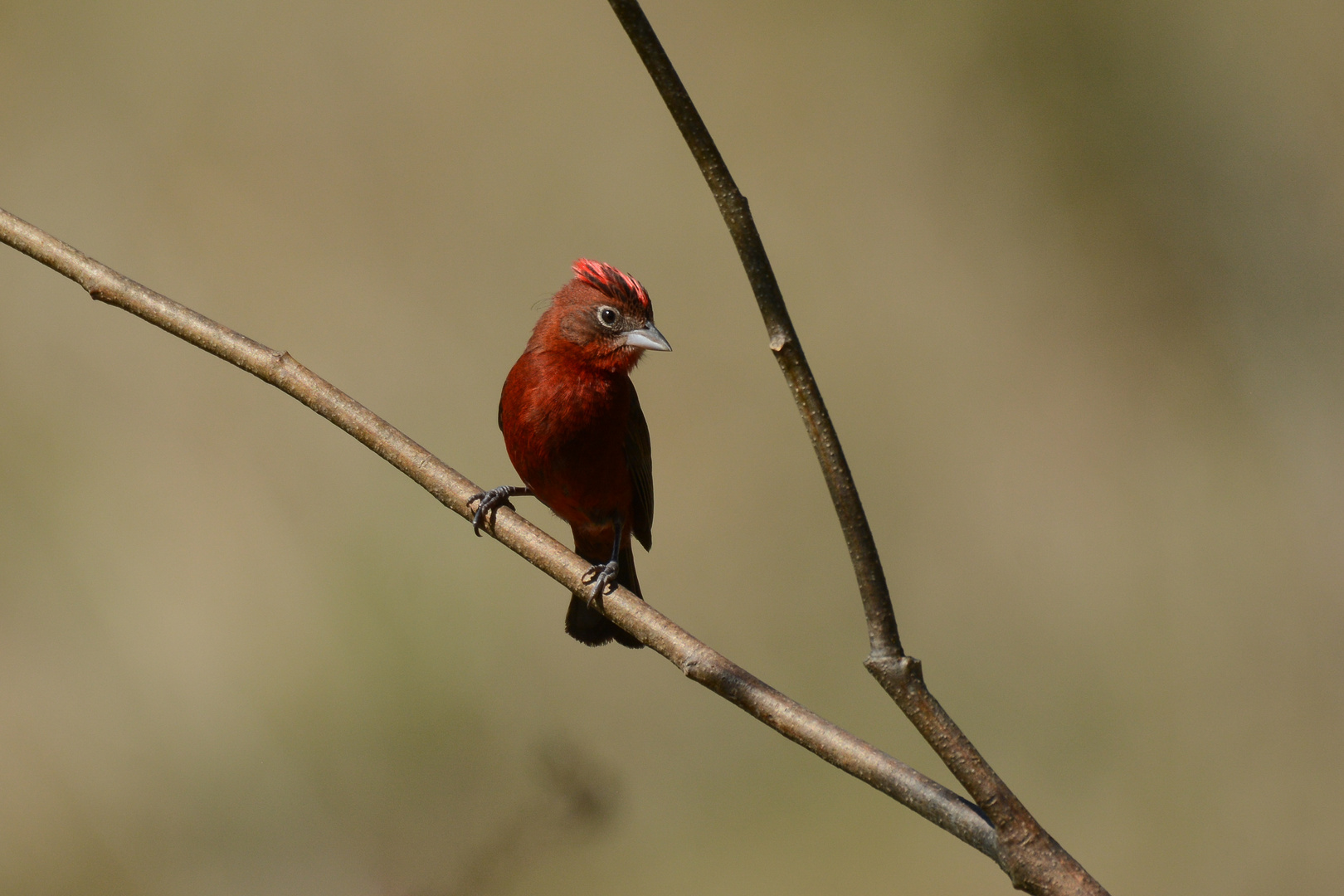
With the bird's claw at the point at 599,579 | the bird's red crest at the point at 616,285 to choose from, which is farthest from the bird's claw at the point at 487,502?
the bird's red crest at the point at 616,285

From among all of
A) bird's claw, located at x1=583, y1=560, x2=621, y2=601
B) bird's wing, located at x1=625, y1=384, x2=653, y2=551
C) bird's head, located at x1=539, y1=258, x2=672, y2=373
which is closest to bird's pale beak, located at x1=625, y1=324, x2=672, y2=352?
bird's head, located at x1=539, y1=258, x2=672, y2=373

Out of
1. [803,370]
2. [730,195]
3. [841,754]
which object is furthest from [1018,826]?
[730,195]

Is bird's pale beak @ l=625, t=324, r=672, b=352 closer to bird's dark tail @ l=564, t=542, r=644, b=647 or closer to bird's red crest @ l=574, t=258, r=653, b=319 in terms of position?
bird's red crest @ l=574, t=258, r=653, b=319

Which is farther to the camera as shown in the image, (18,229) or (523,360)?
(523,360)

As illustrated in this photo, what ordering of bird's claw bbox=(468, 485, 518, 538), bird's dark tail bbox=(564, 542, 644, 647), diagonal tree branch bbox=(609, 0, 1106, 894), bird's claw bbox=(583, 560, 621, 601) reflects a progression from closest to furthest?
→ diagonal tree branch bbox=(609, 0, 1106, 894) → bird's claw bbox=(583, 560, 621, 601) → bird's claw bbox=(468, 485, 518, 538) → bird's dark tail bbox=(564, 542, 644, 647)

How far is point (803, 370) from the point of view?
1255 millimetres

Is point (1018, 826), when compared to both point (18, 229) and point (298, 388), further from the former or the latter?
point (18, 229)

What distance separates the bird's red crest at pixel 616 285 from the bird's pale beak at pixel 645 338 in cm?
6

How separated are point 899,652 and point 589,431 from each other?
5.02 feet

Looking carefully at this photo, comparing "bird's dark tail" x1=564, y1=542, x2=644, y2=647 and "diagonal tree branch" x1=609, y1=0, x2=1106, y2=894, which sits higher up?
"diagonal tree branch" x1=609, y1=0, x2=1106, y2=894

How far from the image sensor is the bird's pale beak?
270 cm

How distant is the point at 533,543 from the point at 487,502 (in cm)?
16

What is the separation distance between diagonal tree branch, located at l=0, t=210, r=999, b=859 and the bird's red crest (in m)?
0.90

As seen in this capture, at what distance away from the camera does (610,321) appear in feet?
9.20
